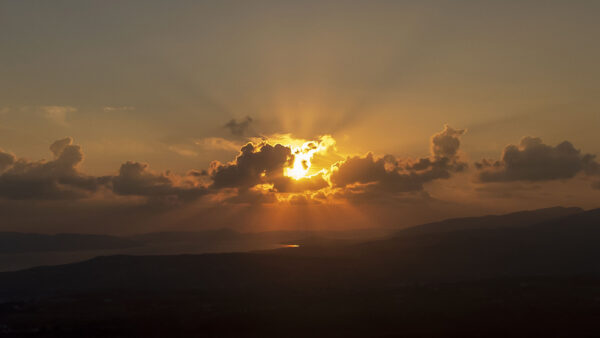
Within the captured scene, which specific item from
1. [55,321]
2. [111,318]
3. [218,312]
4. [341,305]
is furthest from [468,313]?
[55,321]

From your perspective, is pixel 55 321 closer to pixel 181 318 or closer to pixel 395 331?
pixel 181 318

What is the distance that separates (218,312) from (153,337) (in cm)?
4270

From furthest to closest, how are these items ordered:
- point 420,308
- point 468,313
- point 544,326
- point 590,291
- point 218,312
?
point 590,291 < point 218,312 < point 420,308 < point 468,313 < point 544,326

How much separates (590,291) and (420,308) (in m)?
79.3

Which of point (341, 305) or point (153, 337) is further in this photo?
point (341, 305)

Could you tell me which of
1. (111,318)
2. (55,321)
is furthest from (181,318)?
(55,321)

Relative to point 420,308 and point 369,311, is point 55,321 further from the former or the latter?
point 420,308

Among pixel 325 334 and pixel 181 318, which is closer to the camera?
pixel 325 334

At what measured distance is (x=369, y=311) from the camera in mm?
172625

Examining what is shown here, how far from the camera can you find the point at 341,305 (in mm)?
188875

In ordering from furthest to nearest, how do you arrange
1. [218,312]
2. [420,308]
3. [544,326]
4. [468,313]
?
[218,312], [420,308], [468,313], [544,326]

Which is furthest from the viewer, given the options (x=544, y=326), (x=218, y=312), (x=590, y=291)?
(x=590, y=291)

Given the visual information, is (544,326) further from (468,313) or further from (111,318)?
(111,318)

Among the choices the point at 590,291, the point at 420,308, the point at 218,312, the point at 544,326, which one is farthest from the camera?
the point at 590,291
